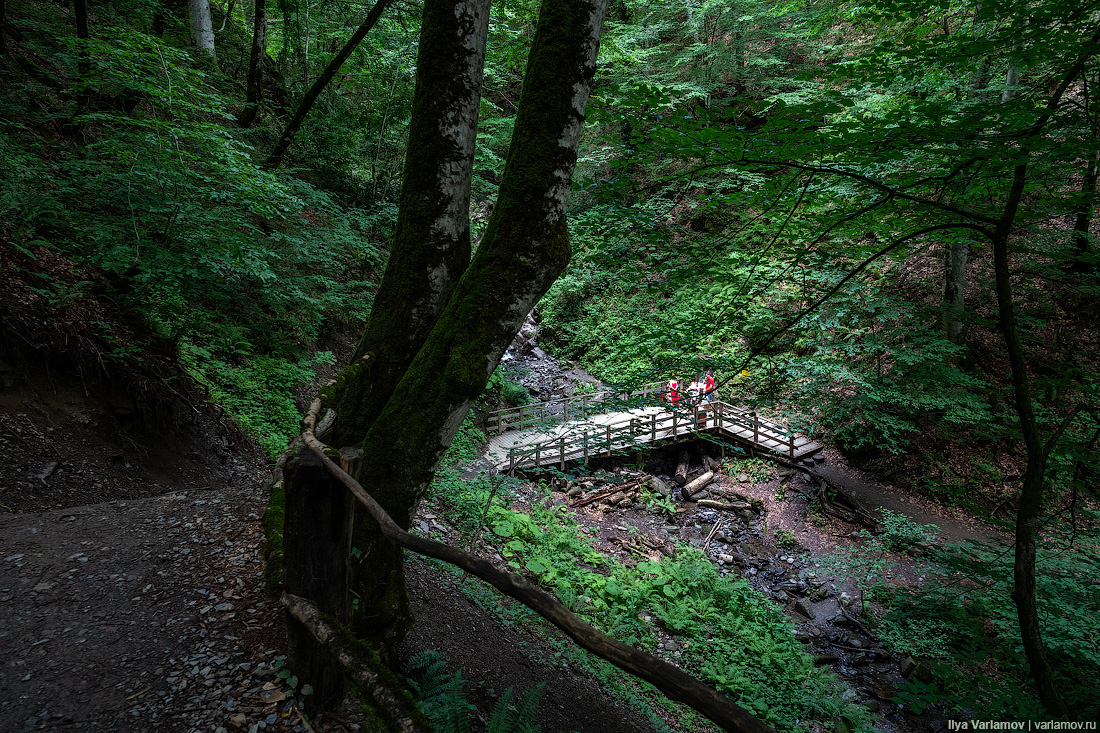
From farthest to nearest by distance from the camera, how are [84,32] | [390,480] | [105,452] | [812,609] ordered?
[812,609], [84,32], [105,452], [390,480]

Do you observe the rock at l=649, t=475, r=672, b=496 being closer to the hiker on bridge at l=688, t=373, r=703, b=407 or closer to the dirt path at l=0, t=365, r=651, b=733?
the hiker on bridge at l=688, t=373, r=703, b=407

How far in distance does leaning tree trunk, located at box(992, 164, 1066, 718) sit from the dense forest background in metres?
0.03

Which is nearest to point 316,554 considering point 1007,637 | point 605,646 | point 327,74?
point 605,646

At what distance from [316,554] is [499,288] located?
1.89m

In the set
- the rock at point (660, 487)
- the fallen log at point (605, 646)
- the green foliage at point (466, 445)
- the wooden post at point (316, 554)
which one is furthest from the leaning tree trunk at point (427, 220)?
the rock at point (660, 487)

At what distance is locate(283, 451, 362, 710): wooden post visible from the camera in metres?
2.20

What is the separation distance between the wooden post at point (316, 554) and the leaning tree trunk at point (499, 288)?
0.68 m

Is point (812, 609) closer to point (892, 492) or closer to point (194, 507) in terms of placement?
point (892, 492)

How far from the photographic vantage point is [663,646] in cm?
696

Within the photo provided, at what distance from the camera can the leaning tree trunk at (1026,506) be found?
3123 mm

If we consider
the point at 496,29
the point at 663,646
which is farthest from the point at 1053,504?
the point at 496,29

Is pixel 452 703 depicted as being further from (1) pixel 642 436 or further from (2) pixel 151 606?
(1) pixel 642 436

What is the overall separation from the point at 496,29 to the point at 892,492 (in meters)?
14.0

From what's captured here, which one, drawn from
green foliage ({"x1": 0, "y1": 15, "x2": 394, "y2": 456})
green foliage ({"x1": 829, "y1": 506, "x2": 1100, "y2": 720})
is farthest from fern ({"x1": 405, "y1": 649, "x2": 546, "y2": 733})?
green foliage ({"x1": 0, "y1": 15, "x2": 394, "y2": 456})
